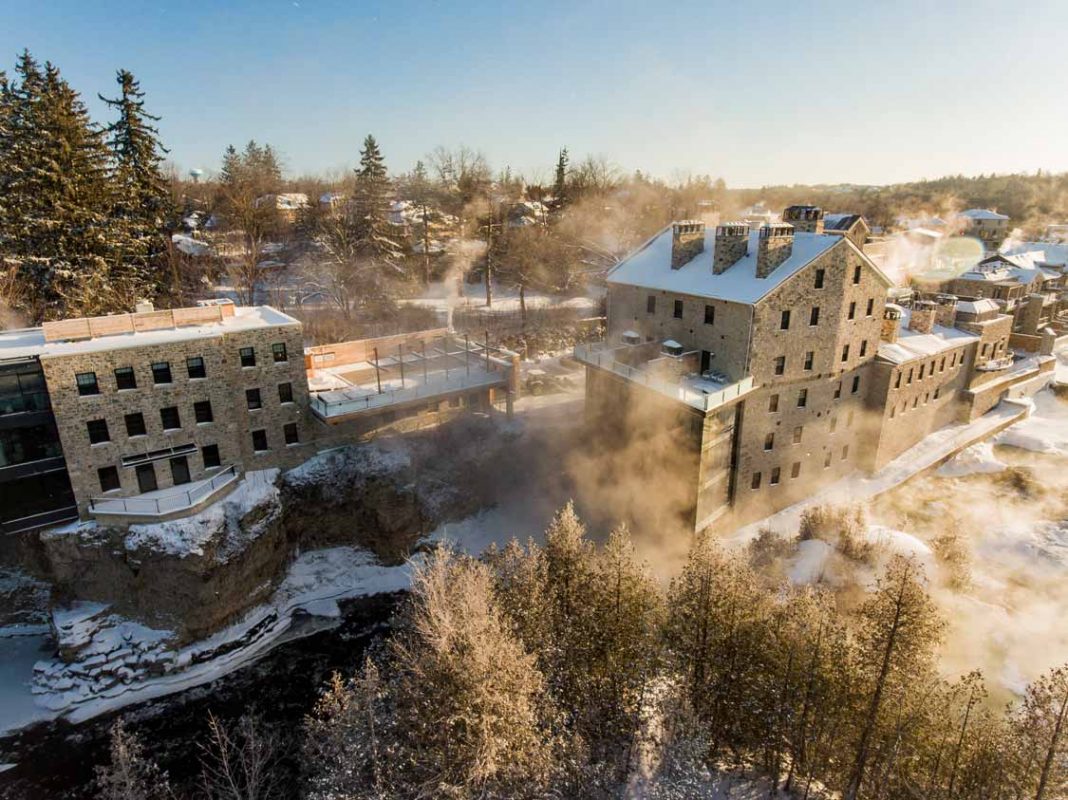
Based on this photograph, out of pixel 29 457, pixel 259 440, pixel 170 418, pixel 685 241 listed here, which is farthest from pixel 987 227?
pixel 29 457

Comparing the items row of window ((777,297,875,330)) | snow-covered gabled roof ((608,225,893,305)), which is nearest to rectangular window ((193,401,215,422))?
snow-covered gabled roof ((608,225,893,305))

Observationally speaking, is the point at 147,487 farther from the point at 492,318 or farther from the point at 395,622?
the point at 492,318

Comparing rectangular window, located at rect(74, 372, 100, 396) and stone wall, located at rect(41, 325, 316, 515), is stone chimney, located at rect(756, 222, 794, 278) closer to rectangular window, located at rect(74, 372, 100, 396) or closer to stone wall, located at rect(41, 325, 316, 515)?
stone wall, located at rect(41, 325, 316, 515)

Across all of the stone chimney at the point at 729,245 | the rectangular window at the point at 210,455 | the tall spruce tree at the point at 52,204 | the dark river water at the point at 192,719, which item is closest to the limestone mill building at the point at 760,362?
the stone chimney at the point at 729,245

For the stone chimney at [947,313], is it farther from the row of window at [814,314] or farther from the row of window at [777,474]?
the row of window at [777,474]

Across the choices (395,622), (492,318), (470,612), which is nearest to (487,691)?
(470,612)
